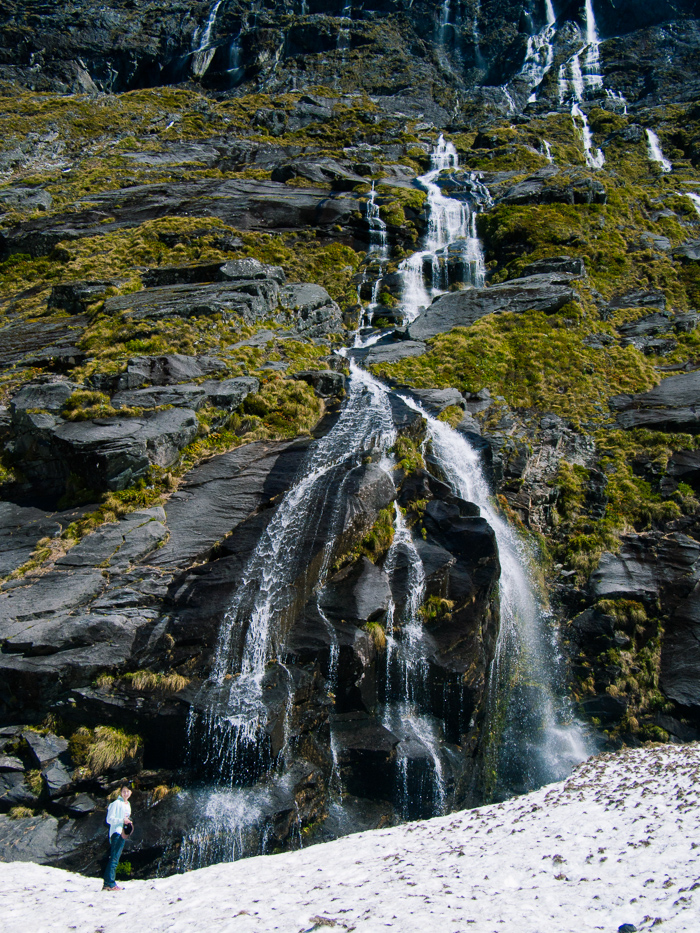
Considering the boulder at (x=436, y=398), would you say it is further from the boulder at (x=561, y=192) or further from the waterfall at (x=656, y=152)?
the waterfall at (x=656, y=152)

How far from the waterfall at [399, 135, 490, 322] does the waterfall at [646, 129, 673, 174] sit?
21886mm

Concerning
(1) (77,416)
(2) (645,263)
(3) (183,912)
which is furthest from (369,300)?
(3) (183,912)

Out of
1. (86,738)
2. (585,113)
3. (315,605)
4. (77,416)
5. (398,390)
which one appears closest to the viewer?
(86,738)

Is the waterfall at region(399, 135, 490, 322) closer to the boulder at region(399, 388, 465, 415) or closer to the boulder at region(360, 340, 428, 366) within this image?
the boulder at region(360, 340, 428, 366)

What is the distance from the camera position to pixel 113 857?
929 centimetres

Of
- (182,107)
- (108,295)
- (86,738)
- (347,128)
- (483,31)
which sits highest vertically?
(483,31)

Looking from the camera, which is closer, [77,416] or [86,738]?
[86,738]

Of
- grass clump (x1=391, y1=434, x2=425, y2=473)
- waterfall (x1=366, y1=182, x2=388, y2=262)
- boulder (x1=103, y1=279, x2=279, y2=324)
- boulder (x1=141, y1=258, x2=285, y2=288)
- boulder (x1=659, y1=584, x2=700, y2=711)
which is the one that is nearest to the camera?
boulder (x1=659, y1=584, x2=700, y2=711)

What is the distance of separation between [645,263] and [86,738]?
3859 centimetres

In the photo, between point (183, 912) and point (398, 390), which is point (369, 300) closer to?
point (398, 390)

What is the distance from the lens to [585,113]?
67812 millimetres

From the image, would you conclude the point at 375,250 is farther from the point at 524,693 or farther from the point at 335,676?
the point at 335,676

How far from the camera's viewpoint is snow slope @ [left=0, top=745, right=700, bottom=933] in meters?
6.56

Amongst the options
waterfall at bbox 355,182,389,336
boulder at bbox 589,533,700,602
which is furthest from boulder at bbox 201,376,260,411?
boulder at bbox 589,533,700,602
